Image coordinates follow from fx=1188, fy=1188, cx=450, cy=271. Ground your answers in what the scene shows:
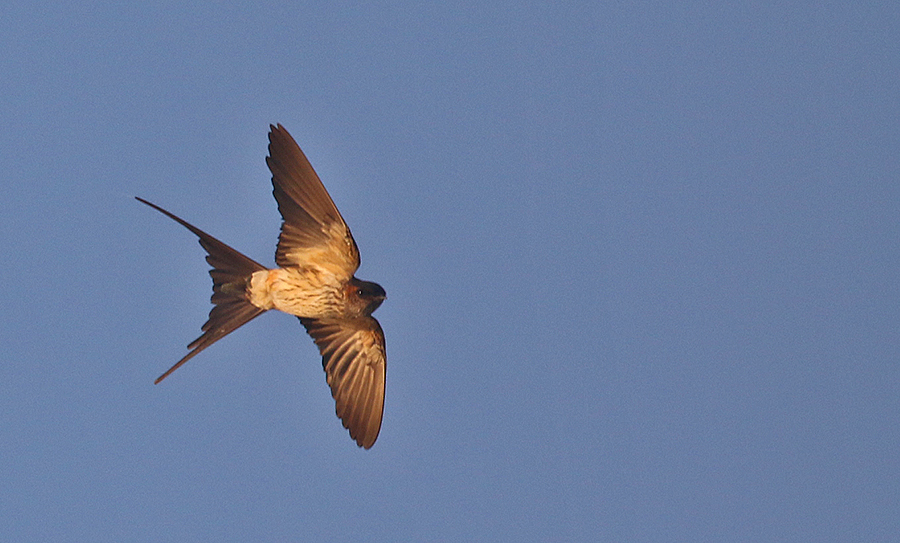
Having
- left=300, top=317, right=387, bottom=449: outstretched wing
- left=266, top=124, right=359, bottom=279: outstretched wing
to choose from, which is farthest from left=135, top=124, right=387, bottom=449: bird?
left=300, top=317, right=387, bottom=449: outstretched wing

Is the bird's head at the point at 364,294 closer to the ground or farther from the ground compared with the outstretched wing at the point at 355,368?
farther from the ground

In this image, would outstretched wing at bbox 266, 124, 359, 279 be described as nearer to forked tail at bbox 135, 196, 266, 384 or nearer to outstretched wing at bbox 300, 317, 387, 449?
forked tail at bbox 135, 196, 266, 384

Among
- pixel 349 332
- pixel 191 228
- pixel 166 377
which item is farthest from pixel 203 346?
pixel 349 332

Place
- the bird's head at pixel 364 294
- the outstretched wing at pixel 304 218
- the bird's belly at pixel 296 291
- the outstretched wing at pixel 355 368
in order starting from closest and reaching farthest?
the outstretched wing at pixel 304 218 < the bird's belly at pixel 296 291 < the bird's head at pixel 364 294 < the outstretched wing at pixel 355 368

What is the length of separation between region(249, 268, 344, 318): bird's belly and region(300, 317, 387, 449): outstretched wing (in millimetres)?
339

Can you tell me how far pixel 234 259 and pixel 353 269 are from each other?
535 mm

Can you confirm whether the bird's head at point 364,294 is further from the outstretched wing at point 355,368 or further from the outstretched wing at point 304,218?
the outstretched wing at point 355,368

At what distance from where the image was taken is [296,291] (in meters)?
5.32

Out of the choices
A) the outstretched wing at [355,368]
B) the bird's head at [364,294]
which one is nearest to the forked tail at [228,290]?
the bird's head at [364,294]

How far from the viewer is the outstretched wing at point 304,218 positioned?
512 cm

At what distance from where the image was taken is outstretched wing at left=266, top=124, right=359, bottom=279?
16.8 feet

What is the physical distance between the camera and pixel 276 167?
5125 millimetres

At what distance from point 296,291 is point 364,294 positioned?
1.01 ft

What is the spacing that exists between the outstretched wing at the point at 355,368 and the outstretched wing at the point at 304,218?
494mm
